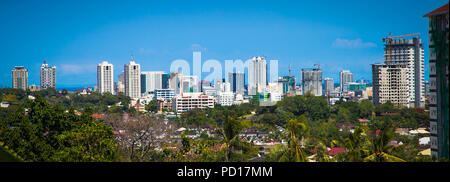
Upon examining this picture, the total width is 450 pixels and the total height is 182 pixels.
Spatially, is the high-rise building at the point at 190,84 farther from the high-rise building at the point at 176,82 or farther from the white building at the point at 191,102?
the white building at the point at 191,102

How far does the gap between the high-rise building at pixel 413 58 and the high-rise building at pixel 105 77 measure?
2980 centimetres

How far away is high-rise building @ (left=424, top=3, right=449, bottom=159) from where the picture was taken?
156 inches

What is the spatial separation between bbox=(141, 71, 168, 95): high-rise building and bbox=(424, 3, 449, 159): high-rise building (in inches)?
1872

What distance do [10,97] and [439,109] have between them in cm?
2867

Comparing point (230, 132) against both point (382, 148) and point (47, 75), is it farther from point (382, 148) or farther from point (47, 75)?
point (47, 75)

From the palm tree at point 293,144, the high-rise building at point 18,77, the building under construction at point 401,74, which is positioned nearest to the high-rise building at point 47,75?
the high-rise building at point 18,77

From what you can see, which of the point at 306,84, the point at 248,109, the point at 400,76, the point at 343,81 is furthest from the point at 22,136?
the point at 343,81

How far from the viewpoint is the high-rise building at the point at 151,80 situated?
170ft

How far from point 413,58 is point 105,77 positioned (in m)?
32.3

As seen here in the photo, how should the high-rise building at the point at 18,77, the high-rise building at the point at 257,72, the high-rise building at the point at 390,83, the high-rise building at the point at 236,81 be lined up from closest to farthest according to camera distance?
1. the high-rise building at the point at 390,83
2. the high-rise building at the point at 18,77
3. the high-rise building at the point at 257,72
4. the high-rise building at the point at 236,81

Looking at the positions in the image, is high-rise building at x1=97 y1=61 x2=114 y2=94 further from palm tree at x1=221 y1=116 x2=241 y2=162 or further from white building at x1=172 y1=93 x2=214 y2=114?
palm tree at x1=221 y1=116 x2=241 y2=162

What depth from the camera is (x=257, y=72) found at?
50500 mm

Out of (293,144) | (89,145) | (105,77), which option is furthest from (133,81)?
(293,144)
